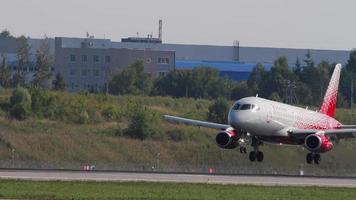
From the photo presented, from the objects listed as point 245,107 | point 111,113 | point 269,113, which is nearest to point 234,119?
point 245,107

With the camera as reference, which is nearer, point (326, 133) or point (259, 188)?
point (259, 188)

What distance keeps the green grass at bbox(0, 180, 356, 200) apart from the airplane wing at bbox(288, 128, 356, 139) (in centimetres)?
1487

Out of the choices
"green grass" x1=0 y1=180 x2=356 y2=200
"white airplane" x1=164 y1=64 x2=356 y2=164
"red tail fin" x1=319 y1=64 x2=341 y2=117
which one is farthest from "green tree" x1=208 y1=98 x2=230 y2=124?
"green grass" x1=0 y1=180 x2=356 y2=200

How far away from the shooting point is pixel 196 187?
85.6 m

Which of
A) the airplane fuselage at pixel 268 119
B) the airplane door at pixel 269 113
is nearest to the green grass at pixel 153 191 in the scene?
the airplane fuselage at pixel 268 119

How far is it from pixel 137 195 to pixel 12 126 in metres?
62.9

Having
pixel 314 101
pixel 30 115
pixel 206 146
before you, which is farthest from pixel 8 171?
pixel 314 101

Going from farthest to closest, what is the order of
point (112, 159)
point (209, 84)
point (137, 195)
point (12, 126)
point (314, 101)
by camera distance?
point (209, 84) → point (314, 101) → point (12, 126) → point (112, 159) → point (137, 195)

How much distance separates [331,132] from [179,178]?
14.1m

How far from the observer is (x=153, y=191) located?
267ft

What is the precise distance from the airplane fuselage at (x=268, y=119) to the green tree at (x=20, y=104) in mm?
→ 47695

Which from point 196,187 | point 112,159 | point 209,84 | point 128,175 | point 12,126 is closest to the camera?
point 196,187

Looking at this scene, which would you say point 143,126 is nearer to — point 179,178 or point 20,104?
point 20,104

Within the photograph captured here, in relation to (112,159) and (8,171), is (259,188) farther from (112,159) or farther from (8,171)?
(112,159)
